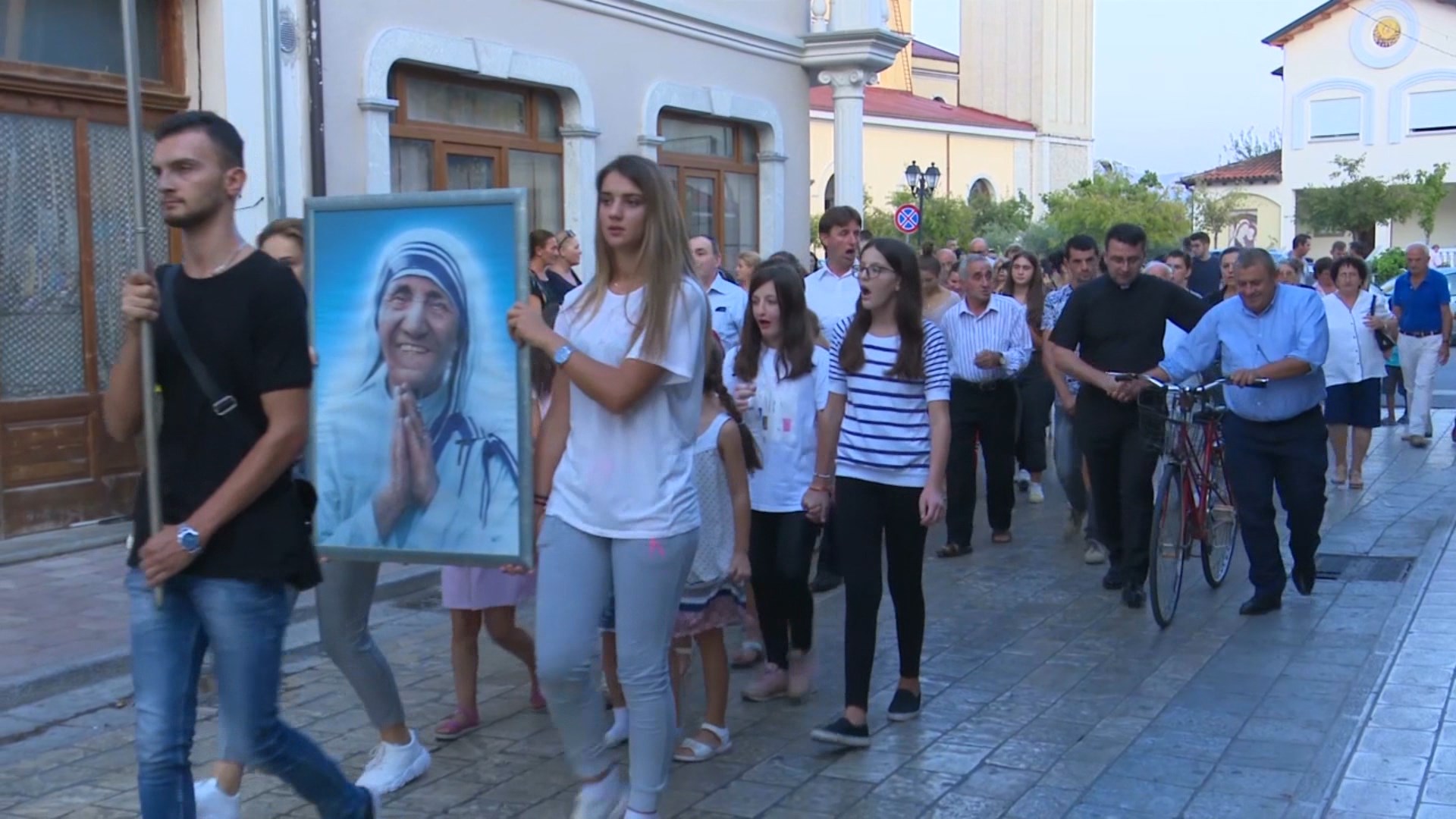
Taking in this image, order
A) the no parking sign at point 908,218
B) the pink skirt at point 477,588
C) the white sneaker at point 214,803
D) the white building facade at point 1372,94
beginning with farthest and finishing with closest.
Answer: the white building facade at point 1372,94
the no parking sign at point 908,218
the pink skirt at point 477,588
the white sneaker at point 214,803

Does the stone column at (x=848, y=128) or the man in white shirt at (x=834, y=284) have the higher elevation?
the stone column at (x=848, y=128)

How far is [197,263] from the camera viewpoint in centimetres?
372

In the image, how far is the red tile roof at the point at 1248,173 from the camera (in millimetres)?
58406

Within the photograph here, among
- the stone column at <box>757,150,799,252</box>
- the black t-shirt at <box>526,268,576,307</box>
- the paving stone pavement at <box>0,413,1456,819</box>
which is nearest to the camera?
the paving stone pavement at <box>0,413,1456,819</box>

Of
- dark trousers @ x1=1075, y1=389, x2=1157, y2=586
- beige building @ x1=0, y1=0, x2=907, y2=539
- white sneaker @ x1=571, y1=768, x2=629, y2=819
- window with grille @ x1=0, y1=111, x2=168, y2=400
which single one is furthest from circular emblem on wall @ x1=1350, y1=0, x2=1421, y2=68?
white sneaker @ x1=571, y1=768, x2=629, y2=819

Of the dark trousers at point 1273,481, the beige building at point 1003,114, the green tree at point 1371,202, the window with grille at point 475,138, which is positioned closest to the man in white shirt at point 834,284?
the dark trousers at point 1273,481

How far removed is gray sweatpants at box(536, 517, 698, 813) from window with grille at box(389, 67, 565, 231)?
811 cm

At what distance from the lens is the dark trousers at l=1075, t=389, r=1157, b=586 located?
7.97 metres

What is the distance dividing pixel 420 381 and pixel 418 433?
160mm

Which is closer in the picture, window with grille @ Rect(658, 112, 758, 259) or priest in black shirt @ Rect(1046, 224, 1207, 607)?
priest in black shirt @ Rect(1046, 224, 1207, 607)

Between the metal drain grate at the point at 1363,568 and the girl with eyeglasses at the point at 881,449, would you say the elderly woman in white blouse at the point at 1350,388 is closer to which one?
the metal drain grate at the point at 1363,568

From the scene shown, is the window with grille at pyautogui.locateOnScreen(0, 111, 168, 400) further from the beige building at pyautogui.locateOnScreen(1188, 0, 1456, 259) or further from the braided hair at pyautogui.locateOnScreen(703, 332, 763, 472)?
the beige building at pyautogui.locateOnScreen(1188, 0, 1456, 259)

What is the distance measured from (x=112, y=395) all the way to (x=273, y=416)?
0.40 m

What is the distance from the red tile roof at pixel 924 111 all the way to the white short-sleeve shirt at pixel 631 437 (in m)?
41.7
